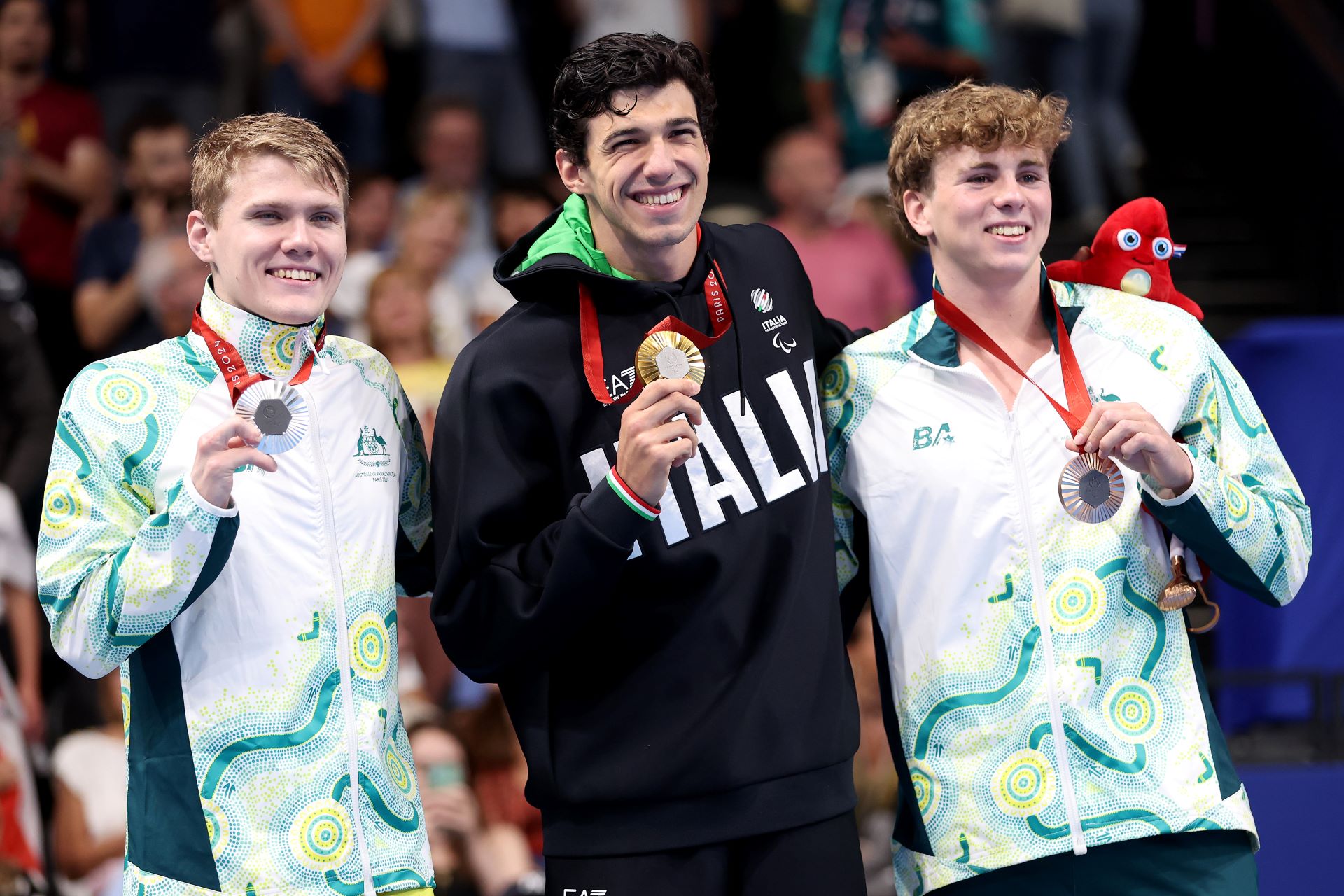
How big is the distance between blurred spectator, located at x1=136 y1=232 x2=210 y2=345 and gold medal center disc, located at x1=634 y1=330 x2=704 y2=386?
3.85 m

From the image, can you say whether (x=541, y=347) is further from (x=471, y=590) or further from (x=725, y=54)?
(x=725, y=54)

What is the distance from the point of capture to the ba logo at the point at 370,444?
9.17 ft

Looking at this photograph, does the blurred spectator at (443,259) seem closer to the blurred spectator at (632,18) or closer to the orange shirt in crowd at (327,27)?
the orange shirt in crowd at (327,27)

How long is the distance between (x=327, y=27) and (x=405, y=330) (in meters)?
1.63

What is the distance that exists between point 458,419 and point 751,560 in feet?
1.85

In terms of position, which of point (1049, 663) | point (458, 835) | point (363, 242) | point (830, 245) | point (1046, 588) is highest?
point (363, 242)

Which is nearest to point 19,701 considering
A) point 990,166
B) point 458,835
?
point 458,835

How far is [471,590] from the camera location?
8.89ft

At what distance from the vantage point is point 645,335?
9.28 ft

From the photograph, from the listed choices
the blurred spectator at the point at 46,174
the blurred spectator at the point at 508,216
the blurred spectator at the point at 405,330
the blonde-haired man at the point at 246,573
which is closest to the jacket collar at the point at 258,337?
the blonde-haired man at the point at 246,573

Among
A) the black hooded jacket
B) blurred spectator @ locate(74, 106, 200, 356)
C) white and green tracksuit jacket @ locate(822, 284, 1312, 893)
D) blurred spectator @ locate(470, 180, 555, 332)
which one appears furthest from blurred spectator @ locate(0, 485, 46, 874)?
white and green tracksuit jacket @ locate(822, 284, 1312, 893)

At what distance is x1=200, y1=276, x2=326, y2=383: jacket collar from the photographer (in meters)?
2.76

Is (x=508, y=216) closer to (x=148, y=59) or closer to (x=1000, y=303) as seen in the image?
(x=148, y=59)

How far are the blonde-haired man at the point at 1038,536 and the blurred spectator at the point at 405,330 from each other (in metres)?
3.25
